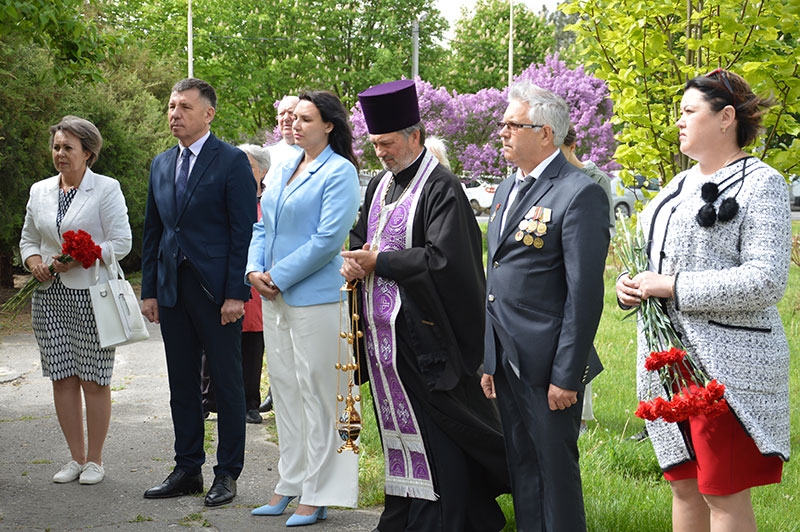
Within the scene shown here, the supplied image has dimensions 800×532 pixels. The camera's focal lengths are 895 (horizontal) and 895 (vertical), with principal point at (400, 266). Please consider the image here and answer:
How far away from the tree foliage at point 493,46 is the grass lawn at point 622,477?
40.2 m

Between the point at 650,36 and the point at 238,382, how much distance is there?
3181mm

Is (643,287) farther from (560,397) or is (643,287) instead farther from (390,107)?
(390,107)

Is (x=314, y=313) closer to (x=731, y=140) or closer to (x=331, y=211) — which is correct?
(x=331, y=211)

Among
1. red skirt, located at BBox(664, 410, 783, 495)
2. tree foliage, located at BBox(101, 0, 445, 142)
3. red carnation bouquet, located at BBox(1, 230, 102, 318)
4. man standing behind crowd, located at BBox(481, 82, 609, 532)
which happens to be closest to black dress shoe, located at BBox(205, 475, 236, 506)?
red carnation bouquet, located at BBox(1, 230, 102, 318)

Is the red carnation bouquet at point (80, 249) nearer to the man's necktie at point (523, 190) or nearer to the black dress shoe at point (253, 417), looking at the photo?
the black dress shoe at point (253, 417)

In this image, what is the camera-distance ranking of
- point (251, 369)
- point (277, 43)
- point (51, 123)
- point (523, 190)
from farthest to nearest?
1. point (277, 43)
2. point (51, 123)
3. point (251, 369)
4. point (523, 190)

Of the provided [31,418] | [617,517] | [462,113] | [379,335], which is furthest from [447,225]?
[462,113]

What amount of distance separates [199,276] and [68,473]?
1.62 meters

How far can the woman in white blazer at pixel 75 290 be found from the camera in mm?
5688

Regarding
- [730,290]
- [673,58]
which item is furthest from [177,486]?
[673,58]

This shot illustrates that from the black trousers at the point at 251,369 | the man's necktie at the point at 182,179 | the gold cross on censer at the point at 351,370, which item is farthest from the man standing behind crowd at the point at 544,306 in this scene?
the black trousers at the point at 251,369

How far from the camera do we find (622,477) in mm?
5359

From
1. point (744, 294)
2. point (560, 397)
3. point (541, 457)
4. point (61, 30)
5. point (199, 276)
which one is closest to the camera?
point (744, 294)

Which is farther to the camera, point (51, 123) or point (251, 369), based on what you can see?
point (51, 123)
